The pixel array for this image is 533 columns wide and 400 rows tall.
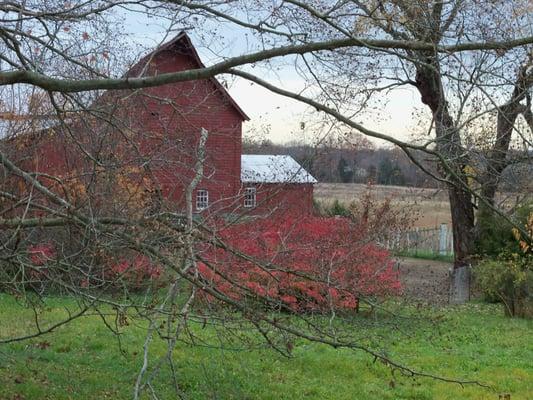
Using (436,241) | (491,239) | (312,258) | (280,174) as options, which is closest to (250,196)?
(280,174)

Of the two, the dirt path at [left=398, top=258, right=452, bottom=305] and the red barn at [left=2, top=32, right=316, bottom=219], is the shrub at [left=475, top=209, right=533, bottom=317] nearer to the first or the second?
the dirt path at [left=398, top=258, right=452, bottom=305]

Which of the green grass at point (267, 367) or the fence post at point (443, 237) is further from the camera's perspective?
the fence post at point (443, 237)

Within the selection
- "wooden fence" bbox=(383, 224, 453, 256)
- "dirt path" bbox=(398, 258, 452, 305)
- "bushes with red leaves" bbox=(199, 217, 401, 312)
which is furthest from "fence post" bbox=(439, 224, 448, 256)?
"bushes with red leaves" bbox=(199, 217, 401, 312)

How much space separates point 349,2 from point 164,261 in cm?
215

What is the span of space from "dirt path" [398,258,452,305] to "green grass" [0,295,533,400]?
13.9 feet

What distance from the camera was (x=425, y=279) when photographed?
2136cm

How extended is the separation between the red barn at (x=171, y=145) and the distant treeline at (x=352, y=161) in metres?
0.23

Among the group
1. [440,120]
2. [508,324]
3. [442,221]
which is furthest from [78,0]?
[442,221]

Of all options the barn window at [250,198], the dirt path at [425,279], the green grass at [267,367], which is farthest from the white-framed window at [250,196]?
the dirt path at [425,279]

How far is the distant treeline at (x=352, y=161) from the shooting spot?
6738 mm

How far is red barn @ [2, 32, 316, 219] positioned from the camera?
6.25 metres

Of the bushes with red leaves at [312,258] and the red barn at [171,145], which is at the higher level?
the red barn at [171,145]

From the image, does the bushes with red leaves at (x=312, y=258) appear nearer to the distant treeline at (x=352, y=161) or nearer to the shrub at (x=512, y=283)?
the distant treeline at (x=352, y=161)

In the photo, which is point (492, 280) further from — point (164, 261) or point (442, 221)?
point (442, 221)
